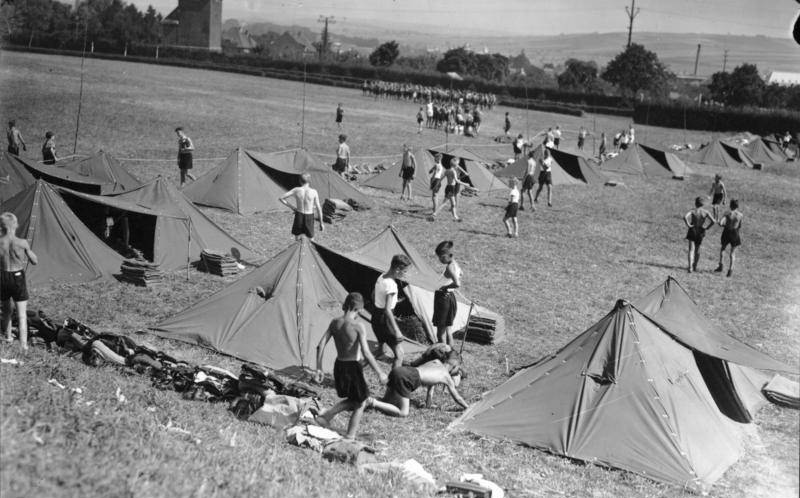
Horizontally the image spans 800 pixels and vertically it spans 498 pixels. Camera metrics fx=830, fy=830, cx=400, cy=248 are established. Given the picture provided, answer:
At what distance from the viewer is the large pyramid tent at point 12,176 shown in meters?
16.1

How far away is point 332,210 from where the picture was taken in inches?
811

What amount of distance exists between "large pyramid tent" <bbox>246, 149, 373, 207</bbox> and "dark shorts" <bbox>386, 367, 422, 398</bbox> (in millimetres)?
12370

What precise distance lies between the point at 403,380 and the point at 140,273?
626 cm

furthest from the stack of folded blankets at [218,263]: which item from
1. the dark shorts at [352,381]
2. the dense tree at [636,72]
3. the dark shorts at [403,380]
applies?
the dense tree at [636,72]

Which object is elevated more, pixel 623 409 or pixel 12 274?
pixel 12 274

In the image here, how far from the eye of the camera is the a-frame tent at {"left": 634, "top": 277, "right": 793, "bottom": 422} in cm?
998

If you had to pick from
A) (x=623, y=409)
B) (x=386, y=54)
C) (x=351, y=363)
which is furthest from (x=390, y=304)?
(x=386, y=54)

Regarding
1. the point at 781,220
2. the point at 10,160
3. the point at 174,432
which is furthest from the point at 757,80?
the point at 174,432

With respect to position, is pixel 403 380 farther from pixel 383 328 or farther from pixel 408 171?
pixel 408 171

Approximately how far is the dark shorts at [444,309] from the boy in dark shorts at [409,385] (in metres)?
1.50

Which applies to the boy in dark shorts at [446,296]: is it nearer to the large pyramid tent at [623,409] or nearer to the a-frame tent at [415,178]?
the large pyramid tent at [623,409]

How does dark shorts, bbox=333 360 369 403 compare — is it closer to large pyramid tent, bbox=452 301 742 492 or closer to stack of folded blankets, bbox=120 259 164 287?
large pyramid tent, bbox=452 301 742 492

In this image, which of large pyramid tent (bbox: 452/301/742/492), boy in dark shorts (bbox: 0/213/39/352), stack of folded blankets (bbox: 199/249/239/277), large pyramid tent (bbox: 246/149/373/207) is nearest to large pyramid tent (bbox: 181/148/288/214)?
large pyramid tent (bbox: 246/149/373/207)

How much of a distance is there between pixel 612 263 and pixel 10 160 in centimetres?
1322
